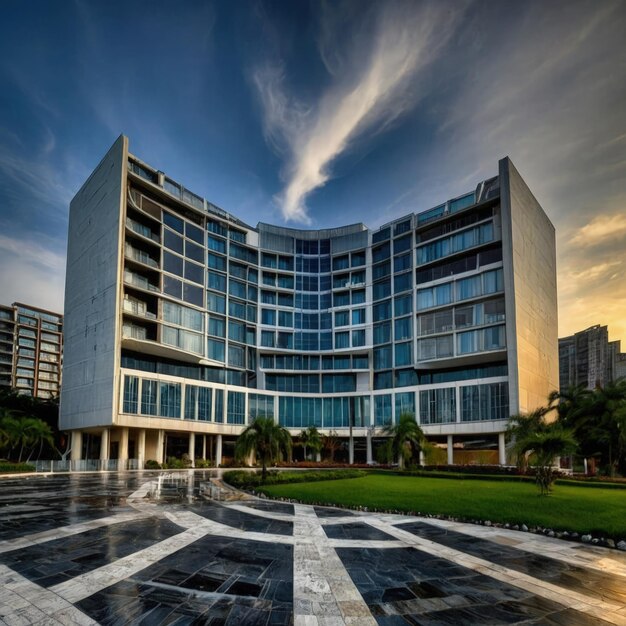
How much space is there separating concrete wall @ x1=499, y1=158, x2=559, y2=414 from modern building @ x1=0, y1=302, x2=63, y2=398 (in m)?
107

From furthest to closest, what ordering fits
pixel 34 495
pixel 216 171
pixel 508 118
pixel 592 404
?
pixel 592 404
pixel 216 171
pixel 34 495
pixel 508 118

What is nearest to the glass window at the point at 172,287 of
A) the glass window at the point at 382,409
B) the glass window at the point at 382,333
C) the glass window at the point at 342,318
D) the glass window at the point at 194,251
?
the glass window at the point at 194,251

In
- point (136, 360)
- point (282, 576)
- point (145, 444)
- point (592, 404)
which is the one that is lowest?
point (145, 444)

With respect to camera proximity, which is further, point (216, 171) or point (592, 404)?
point (592, 404)

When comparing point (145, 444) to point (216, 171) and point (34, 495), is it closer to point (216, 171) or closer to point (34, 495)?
point (34, 495)

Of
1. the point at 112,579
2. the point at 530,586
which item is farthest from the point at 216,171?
the point at 530,586

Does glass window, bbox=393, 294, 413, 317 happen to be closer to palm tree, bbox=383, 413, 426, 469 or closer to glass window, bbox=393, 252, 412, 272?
glass window, bbox=393, 252, 412, 272

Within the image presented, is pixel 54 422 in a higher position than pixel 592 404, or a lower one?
lower

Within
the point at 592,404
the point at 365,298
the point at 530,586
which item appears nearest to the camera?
the point at 530,586

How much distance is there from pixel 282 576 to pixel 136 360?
45827 millimetres

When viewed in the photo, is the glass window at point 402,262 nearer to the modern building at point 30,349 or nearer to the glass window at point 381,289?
the glass window at point 381,289

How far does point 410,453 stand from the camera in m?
34.7

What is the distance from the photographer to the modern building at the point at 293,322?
4697cm

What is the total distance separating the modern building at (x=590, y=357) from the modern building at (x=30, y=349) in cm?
12484
